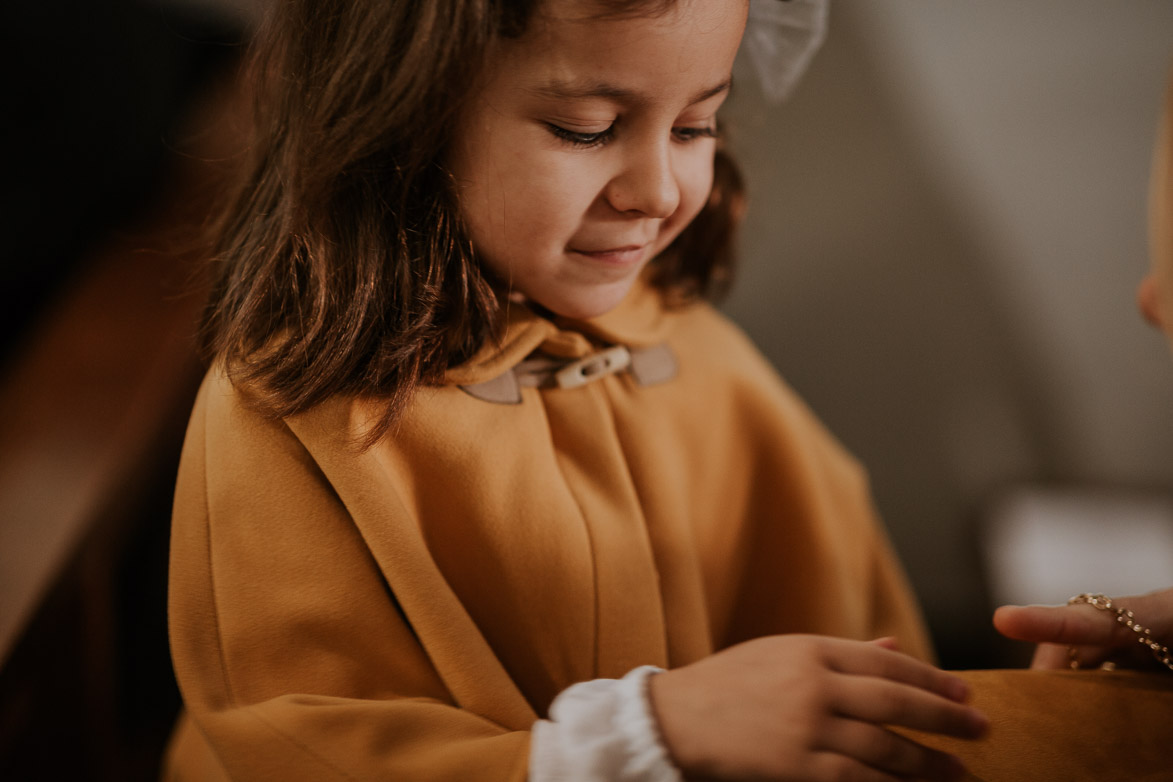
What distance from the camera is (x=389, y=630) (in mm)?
531

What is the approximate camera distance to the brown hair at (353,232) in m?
0.49

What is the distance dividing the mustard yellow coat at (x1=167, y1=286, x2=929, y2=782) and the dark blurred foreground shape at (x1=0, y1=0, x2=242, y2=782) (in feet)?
0.32

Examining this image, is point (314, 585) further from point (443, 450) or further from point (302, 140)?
point (302, 140)

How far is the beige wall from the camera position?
131 centimetres

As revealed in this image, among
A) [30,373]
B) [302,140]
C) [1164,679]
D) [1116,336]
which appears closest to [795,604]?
[1164,679]

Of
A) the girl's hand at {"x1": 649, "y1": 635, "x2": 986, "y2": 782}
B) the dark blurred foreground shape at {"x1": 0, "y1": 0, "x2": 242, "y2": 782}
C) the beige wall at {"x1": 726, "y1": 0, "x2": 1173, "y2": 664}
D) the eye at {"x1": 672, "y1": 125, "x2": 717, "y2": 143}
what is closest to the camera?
the girl's hand at {"x1": 649, "y1": 635, "x2": 986, "y2": 782}

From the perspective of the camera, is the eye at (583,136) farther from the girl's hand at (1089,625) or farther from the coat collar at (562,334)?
the girl's hand at (1089,625)

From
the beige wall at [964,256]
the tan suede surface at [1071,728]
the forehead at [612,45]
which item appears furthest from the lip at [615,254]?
the beige wall at [964,256]

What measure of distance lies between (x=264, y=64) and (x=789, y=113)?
0.92 metres

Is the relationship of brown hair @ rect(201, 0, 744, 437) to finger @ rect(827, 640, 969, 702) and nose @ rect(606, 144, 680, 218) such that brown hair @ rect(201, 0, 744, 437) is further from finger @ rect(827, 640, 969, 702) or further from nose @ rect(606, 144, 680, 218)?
finger @ rect(827, 640, 969, 702)

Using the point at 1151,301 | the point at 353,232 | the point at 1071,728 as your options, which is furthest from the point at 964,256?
the point at 353,232

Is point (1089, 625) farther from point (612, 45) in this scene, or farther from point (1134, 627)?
point (612, 45)

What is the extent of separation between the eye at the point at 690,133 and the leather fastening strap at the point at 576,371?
6.7 inches

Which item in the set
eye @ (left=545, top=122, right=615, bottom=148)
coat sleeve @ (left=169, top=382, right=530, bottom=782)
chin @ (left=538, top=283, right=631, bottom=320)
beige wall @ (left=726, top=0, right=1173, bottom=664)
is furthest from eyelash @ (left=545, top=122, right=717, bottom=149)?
beige wall @ (left=726, top=0, right=1173, bottom=664)
